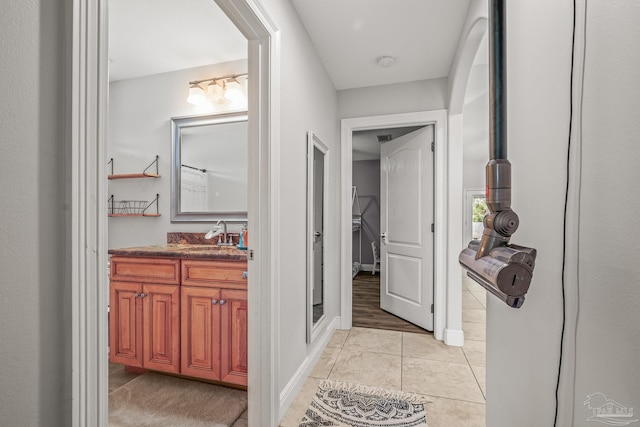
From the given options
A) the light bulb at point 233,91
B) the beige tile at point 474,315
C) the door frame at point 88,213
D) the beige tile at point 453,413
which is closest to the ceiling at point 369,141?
the light bulb at point 233,91

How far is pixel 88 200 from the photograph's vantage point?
2.04ft

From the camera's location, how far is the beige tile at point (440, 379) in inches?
76.4

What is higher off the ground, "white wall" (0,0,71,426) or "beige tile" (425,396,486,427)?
"white wall" (0,0,71,426)

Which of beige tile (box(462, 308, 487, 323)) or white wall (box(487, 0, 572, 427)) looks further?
beige tile (box(462, 308, 487, 323))

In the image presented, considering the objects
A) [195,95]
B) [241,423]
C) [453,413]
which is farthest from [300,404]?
[195,95]

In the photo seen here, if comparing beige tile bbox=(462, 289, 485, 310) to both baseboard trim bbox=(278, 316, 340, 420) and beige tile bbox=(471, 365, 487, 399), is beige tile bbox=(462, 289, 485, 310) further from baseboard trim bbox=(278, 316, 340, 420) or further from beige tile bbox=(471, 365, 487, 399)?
baseboard trim bbox=(278, 316, 340, 420)

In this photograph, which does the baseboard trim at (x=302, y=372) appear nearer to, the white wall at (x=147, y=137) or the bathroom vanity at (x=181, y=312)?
the bathroom vanity at (x=181, y=312)

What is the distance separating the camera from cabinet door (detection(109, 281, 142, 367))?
203 centimetres

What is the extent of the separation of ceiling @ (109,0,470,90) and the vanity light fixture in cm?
18

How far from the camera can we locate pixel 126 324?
6.75 ft

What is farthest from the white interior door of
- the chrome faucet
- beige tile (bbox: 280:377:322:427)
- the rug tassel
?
the chrome faucet

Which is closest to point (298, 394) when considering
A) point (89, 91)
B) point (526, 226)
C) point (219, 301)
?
point (219, 301)

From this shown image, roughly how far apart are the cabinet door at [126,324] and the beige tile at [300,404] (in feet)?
3.58

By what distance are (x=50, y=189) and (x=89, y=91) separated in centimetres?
22
